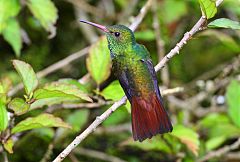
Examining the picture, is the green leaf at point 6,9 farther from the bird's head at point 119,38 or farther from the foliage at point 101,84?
the bird's head at point 119,38

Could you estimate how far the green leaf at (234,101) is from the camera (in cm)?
221

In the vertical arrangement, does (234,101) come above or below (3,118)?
below

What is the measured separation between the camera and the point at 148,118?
1.56 m

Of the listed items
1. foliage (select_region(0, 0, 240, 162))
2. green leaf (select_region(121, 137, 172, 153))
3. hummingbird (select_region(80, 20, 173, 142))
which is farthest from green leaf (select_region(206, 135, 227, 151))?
hummingbird (select_region(80, 20, 173, 142))

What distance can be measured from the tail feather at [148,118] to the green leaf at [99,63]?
33cm

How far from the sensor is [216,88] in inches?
109

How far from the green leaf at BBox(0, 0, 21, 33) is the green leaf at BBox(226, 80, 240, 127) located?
3.60 feet

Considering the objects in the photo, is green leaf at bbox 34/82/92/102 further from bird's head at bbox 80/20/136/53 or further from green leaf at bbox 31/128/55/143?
green leaf at bbox 31/128/55/143

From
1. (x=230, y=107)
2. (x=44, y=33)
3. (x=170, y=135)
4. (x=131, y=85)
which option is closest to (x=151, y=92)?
(x=131, y=85)

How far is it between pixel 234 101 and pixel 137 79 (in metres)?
0.80

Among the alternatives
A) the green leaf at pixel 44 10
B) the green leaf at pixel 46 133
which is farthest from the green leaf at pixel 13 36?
the green leaf at pixel 46 133

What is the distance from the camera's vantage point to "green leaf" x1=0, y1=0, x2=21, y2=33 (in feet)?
6.57

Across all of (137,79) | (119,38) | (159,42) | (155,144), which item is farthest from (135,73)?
(159,42)

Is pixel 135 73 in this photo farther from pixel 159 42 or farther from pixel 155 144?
pixel 159 42
